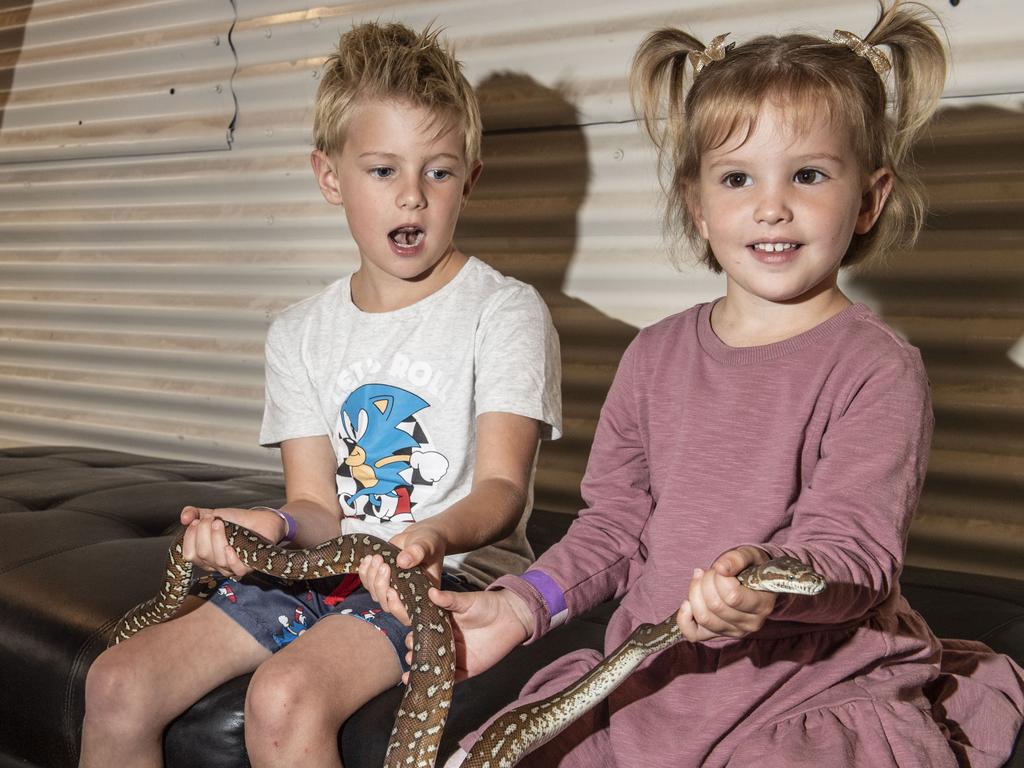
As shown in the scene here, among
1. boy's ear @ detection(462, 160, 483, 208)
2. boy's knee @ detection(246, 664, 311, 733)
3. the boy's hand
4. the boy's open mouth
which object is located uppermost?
boy's ear @ detection(462, 160, 483, 208)

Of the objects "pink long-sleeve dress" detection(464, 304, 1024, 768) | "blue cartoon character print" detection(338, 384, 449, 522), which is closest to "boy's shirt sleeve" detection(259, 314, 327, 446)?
"blue cartoon character print" detection(338, 384, 449, 522)

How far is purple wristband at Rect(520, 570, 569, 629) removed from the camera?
1.84 metres

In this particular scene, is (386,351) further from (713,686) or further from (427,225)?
(713,686)

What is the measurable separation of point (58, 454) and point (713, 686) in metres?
3.35

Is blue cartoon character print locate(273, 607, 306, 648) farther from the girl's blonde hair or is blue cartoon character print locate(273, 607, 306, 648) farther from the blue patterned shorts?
the girl's blonde hair

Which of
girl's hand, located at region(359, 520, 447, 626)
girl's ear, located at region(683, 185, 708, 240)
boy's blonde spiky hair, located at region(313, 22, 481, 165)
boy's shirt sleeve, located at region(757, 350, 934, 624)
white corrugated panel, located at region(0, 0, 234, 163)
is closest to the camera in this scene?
boy's shirt sleeve, located at region(757, 350, 934, 624)

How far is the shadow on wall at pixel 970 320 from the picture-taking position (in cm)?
276

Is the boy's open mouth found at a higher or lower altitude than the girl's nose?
lower

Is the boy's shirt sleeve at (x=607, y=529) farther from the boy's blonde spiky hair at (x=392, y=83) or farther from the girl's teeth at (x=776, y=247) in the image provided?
the boy's blonde spiky hair at (x=392, y=83)

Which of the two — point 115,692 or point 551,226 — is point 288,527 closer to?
point 115,692

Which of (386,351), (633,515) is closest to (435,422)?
(386,351)

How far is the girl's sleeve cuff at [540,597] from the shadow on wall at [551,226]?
1638 mm

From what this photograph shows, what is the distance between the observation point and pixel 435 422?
2.40 m

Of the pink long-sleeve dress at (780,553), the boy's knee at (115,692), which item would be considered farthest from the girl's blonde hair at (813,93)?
the boy's knee at (115,692)
